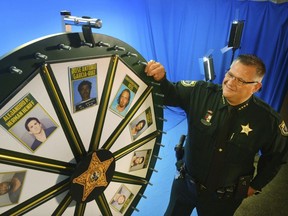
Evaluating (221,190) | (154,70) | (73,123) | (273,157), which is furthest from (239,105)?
(73,123)

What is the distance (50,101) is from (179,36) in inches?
159

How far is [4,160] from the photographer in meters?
0.79

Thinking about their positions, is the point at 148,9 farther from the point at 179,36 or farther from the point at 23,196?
the point at 23,196

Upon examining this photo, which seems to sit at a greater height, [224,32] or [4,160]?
[4,160]

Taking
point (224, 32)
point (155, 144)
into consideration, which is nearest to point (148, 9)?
point (224, 32)

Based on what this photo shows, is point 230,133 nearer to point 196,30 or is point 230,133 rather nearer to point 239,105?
point 239,105

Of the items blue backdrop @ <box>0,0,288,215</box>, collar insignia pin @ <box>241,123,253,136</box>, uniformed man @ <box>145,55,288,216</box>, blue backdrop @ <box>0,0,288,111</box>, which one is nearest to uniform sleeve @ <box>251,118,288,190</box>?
uniformed man @ <box>145,55,288,216</box>

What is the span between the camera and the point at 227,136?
168 cm

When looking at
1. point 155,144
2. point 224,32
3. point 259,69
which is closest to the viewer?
point 155,144

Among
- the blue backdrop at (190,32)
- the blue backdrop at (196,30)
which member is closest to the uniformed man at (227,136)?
the blue backdrop at (190,32)

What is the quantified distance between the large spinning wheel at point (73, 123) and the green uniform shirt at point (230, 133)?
1.48 feet

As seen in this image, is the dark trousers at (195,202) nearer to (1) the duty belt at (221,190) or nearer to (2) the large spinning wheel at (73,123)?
(1) the duty belt at (221,190)

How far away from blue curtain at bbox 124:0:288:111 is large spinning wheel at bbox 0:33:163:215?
3.28 meters

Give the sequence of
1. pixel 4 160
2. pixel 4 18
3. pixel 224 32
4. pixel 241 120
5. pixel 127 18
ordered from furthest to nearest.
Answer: pixel 224 32, pixel 127 18, pixel 4 18, pixel 241 120, pixel 4 160
